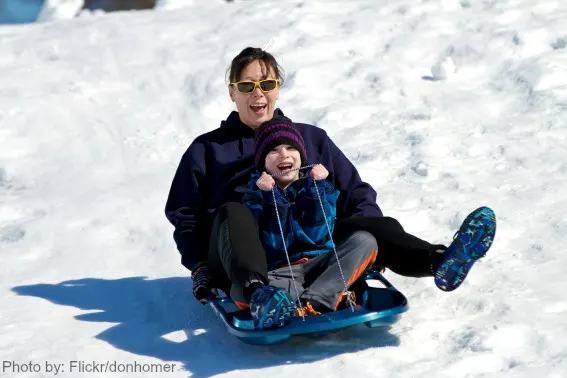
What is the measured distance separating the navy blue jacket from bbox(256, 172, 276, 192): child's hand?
36 centimetres

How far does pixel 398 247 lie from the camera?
354 cm

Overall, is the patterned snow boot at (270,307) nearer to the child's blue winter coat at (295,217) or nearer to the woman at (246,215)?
the woman at (246,215)

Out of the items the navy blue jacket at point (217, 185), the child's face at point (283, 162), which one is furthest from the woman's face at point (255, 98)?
the child's face at point (283, 162)

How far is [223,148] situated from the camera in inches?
158

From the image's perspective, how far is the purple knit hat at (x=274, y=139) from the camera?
366 centimetres

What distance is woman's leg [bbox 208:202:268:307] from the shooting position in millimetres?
3275

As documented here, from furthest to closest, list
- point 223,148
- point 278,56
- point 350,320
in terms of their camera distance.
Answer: point 278,56 < point 223,148 < point 350,320

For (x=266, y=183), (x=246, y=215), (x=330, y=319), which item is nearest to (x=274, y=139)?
(x=266, y=183)

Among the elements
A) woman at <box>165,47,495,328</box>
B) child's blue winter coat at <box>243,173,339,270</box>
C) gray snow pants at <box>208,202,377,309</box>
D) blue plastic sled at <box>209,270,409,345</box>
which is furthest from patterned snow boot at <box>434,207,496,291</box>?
child's blue winter coat at <box>243,173,339,270</box>

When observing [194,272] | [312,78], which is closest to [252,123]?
[194,272]

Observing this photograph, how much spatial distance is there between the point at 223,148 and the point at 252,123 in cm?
19

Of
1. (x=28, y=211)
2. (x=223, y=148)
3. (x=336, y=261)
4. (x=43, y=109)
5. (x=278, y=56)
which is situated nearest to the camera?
(x=336, y=261)

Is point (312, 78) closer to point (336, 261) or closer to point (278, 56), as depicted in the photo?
point (278, 56)

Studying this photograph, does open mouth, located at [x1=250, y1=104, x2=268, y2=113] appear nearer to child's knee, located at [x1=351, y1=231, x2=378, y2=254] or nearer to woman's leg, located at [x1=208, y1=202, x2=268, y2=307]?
woman's leg, located at [x1=208, y1=202, x2=268, y2=307]
